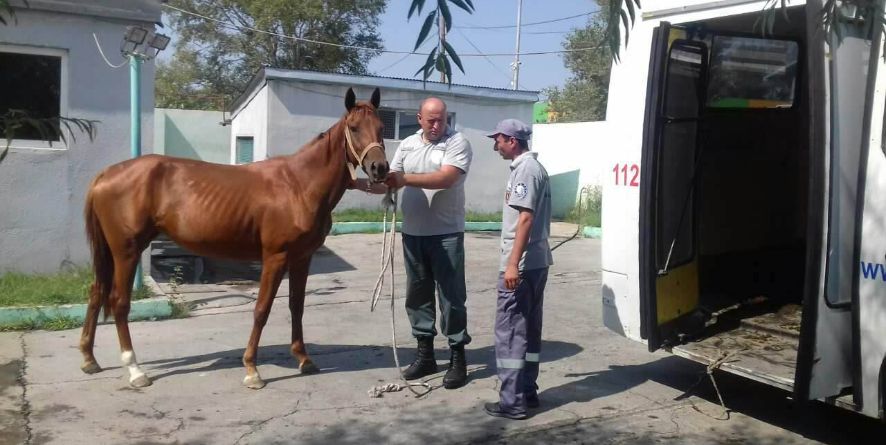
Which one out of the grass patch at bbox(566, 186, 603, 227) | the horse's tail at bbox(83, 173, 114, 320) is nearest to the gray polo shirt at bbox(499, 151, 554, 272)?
the horse's tail at bbox(83, 173, 114, 320)

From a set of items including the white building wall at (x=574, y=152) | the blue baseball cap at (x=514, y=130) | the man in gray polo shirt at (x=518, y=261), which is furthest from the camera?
the white building wall at (x=574, y=152)

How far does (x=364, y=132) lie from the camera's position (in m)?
5.24

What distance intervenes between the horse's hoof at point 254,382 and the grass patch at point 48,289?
269cm

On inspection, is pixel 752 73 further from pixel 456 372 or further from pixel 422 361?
pixel 422 361

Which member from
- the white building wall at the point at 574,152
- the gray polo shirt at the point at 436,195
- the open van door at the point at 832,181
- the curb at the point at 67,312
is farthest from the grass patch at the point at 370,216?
the open van door at the point at 832,181

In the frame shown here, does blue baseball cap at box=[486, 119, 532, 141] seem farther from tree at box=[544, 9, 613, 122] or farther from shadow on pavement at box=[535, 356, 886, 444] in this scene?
tree at box=[544, 9, 613, 122]

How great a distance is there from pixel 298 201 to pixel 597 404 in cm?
242

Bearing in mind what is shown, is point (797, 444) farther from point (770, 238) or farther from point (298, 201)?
point (298, 201)

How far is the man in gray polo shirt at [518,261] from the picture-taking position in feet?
15.9

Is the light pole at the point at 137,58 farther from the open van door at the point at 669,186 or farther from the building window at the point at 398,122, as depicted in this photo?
the building window at the point at 398,122

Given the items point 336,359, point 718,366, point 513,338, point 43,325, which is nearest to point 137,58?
point 43,325

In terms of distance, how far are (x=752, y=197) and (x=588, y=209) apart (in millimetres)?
11985

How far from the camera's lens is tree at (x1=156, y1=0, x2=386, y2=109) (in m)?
25.9

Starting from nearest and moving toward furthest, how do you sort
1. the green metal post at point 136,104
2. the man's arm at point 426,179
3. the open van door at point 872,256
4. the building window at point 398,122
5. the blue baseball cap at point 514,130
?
the open van door at point 872,256
the blue baseball cap at point 514,130
the man's arm at point 426,179
the green metal post at point 136,104
the building window at point 398,122
